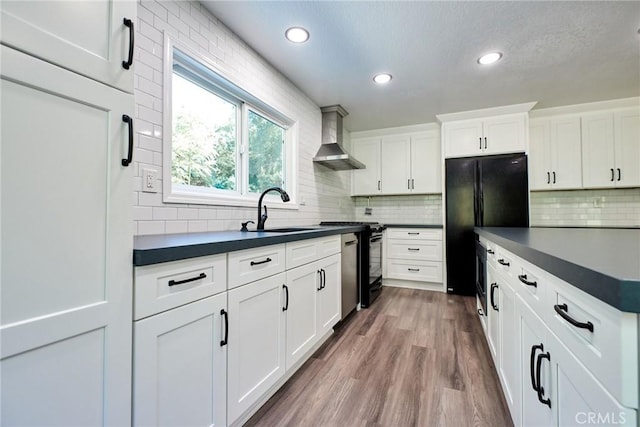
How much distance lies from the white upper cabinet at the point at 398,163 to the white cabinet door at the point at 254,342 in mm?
3188

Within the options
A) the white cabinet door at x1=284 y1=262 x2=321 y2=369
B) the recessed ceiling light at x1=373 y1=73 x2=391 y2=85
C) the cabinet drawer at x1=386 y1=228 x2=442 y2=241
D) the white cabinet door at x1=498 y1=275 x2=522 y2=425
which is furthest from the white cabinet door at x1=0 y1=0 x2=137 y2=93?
the cabinet drawer at x1=386 y1=228 x2=442 y2=241

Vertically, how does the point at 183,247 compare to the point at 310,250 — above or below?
above

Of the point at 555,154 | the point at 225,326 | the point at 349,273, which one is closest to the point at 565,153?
the point at 555,154

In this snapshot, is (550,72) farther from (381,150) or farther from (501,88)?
(381,150)

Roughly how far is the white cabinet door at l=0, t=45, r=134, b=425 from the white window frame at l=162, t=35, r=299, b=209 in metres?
0.79

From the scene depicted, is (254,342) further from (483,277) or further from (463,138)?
(463,138)

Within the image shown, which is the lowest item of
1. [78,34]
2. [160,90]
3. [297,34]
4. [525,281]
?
[525,281]

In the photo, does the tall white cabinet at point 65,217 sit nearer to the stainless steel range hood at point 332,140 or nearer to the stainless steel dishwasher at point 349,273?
the stainless steel dishwasher at point 349,273

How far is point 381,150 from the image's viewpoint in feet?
14.5

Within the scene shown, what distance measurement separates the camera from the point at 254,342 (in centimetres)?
136

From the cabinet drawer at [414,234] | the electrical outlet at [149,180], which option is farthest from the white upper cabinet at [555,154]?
the electrical outlet at [149,180]

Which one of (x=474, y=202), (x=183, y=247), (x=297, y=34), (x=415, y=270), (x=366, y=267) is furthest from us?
(x=415, y=270)

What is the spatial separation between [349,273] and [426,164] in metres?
2.34

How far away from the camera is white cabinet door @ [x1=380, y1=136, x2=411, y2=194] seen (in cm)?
428
